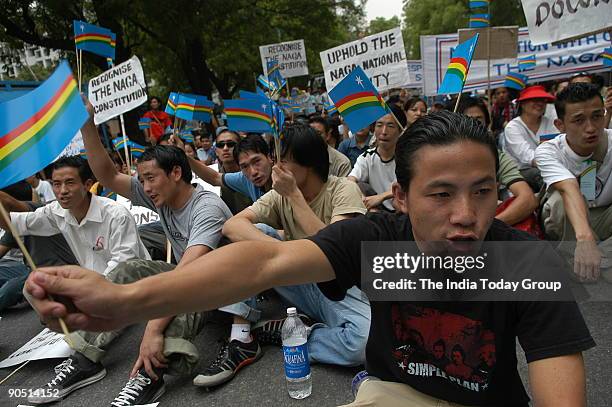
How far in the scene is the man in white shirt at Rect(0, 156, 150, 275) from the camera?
3264 millimetres

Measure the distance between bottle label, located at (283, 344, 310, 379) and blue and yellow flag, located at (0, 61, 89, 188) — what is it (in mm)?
1569

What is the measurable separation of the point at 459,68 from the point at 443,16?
2841cm

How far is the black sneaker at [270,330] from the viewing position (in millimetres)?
2979

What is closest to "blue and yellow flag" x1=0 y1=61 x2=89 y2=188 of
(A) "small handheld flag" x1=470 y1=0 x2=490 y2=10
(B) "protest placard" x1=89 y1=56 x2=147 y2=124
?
(B) "protest placard" x1=89 y1=56 x2=147 y2=124

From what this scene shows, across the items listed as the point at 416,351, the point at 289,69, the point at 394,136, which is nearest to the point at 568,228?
the point at 394,136

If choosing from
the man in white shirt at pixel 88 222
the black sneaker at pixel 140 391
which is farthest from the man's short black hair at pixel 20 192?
the black sneaker at pixel 140 391

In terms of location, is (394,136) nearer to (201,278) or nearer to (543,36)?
(543,36)

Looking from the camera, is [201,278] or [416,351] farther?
[416,351]

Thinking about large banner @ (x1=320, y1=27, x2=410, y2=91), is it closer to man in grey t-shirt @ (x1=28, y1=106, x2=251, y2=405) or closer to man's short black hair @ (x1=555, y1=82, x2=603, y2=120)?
man's short black hair @ (x1=555, y1=82, x2=603, y2=120)

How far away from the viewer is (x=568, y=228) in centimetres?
318

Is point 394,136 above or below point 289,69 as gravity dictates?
below

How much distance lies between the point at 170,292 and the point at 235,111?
2852 mm

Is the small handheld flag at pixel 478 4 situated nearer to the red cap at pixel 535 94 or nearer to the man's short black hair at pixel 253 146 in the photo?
the red cap at pixel 535 94

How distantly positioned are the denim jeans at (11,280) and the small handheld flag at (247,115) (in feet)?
7.27
